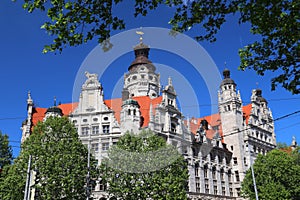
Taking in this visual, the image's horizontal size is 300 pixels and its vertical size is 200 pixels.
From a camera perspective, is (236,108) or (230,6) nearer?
(230,6)

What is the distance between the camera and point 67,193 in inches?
1270

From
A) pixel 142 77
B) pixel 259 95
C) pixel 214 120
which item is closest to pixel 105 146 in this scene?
pixel 214 120

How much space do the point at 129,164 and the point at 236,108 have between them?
34565 mm

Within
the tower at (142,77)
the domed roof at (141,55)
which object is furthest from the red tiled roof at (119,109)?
the domed roof at (141,55)

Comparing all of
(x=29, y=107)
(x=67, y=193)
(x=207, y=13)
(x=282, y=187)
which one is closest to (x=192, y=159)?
(x=282, y=187)

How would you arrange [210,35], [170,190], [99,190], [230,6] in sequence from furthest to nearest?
[99,190], [170,190], [210,35], [230,6]

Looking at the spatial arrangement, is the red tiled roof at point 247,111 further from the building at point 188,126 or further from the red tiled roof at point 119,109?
the red tiled roof at point 119,109

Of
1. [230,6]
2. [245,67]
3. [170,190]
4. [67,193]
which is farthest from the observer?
[170,190]

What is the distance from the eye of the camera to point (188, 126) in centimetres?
5375

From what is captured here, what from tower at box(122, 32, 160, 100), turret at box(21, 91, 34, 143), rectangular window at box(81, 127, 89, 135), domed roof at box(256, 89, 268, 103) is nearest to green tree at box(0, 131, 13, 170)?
turret at box(21, 91, 34, 143)

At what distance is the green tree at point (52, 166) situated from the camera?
106 feet

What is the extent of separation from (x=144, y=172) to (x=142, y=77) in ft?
132

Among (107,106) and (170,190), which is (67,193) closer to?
(170,190)

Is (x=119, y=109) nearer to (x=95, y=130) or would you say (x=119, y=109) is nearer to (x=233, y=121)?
(x=95, y=130)
